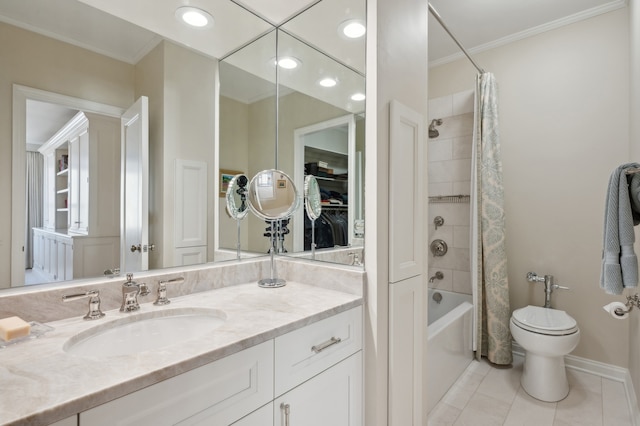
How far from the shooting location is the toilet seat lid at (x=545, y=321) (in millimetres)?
1870

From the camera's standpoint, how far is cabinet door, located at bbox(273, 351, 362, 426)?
3.12ft

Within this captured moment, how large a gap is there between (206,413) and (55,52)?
122cm

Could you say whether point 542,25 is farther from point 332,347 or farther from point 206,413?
point 206,413

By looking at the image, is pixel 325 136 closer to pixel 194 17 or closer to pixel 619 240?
pixel 194 17

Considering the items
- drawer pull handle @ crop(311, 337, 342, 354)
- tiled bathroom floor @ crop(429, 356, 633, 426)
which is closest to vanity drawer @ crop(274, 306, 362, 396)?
drawer pull handle @ crop(311, 337, 342, 354)

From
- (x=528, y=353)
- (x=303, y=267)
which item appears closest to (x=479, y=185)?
(x=528, y=353)

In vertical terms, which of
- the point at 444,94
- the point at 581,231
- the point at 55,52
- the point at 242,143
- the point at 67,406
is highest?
the point at 444,94

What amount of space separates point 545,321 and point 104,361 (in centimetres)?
238

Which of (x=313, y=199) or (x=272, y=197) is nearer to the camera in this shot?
(x=272, y=197)

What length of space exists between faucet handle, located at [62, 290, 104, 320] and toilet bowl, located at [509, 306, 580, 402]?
7.44 ft

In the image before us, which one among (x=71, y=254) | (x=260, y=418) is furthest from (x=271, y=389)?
(x=71, y=254)

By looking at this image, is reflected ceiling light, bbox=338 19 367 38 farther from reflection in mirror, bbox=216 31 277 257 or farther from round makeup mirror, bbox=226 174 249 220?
round makeup mirror, bbox=226 174 249 220

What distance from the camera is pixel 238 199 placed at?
1.63 meters

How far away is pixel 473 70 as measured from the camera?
8.98 feet
